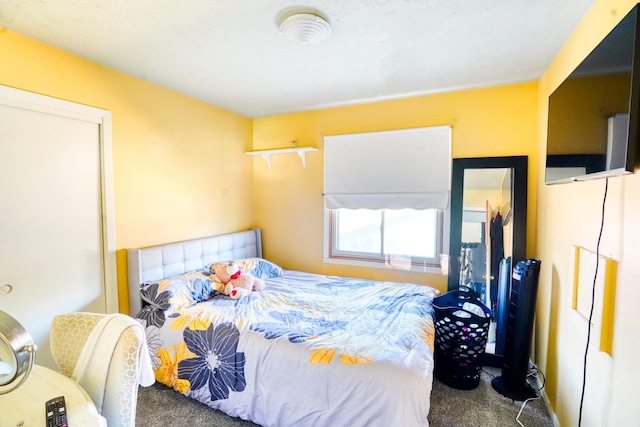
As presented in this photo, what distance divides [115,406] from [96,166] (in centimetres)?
182

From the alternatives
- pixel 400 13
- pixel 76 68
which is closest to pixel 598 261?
pixel 400 13

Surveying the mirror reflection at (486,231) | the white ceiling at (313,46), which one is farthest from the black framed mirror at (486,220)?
the white ceiling at (313,46)

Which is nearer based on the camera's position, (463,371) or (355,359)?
(355,359)

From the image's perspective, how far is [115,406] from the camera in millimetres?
1147

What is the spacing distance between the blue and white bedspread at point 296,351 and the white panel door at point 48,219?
1.59ft

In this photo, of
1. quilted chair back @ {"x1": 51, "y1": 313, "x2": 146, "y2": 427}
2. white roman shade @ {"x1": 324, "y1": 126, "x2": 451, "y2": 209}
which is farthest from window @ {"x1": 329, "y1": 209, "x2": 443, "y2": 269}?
quilted chair back @ {"x1": 51, "y1": 313, "x2": 146, "y2": 427}

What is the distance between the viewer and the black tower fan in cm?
210

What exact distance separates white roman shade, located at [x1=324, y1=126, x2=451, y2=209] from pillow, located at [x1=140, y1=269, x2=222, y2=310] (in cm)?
153

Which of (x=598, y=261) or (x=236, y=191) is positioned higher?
(x=236, y=191)

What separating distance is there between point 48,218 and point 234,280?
1.39m

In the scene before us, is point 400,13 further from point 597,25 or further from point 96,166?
point 96,166

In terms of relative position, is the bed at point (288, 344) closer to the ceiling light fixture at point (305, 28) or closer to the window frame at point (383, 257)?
the window frame at point (383, 257)

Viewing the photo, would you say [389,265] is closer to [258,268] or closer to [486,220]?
[486,220]

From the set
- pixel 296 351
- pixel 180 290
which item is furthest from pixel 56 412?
pixel 180 290
